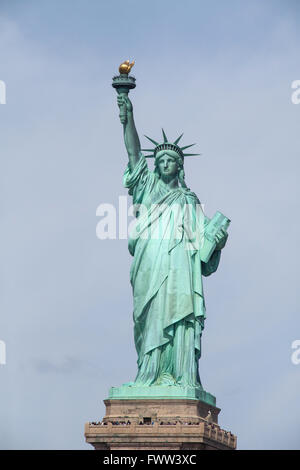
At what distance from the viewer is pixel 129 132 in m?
68.1

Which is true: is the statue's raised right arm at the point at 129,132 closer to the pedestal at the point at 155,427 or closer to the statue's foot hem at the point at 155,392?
the statue's foot hem at the point at 155,392

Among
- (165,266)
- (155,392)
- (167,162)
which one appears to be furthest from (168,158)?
(155,392)

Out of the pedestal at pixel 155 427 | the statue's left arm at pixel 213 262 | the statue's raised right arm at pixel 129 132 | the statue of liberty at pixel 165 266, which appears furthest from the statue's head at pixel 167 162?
the pedestal at pixel 155 427

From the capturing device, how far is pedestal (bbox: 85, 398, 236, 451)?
2544 inches

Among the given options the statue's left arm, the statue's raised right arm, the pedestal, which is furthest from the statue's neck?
the pedestal

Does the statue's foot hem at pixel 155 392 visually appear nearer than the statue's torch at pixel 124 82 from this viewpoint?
Yes

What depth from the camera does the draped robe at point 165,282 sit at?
66375 mm

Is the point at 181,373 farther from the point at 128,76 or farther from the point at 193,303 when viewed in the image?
the point at 128,76

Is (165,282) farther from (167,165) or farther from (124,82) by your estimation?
(124,82)

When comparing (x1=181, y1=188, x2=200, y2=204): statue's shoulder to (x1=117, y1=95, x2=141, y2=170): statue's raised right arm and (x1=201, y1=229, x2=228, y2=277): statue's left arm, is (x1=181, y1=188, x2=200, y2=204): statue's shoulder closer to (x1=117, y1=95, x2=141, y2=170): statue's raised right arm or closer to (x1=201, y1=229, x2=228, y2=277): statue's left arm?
(x1=201, y1=229, x2=228, y2=277): statue's left arm

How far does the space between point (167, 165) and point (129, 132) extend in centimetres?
136

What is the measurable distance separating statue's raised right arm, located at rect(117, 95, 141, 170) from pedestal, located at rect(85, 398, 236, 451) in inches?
263

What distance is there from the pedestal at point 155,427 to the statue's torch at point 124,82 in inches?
313
